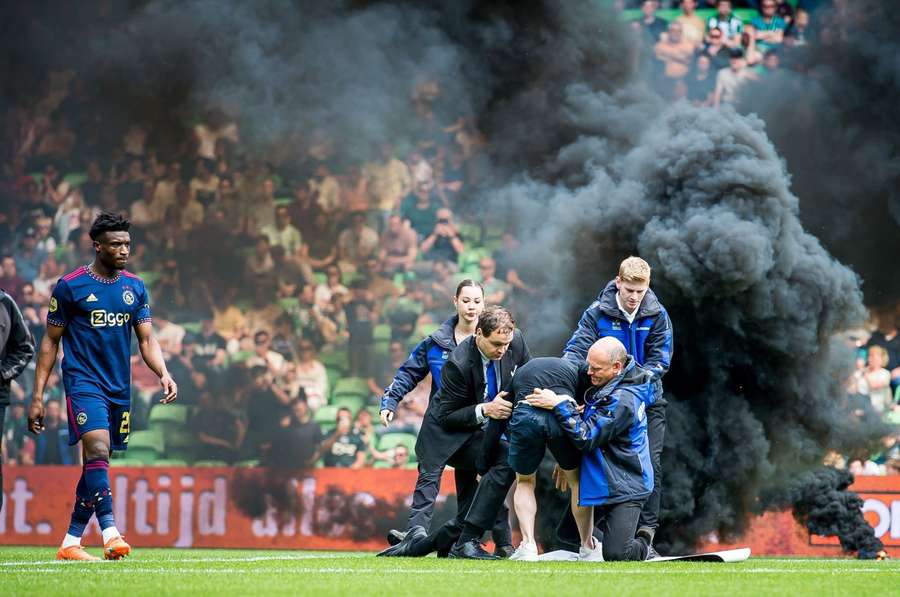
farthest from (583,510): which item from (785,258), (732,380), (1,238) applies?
(1,238)

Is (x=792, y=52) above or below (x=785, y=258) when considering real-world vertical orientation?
above

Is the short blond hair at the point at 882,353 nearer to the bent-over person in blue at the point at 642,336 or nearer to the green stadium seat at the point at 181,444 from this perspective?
the bent-over person in blue at the point at 642,336

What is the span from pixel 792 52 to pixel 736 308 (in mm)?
5071

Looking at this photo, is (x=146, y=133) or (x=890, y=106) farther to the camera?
(x=146, y=133)

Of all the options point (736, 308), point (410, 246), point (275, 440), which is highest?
point (410, 246)

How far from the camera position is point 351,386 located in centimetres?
1556

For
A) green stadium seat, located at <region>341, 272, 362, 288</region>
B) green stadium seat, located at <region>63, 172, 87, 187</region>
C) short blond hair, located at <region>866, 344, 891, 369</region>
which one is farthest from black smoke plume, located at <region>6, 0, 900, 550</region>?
green stadium seat, located at <region>341, 272, 362, 288</region>

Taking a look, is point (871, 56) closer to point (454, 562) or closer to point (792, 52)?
point (792, 52)

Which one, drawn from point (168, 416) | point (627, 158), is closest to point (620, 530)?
point (627, 158)

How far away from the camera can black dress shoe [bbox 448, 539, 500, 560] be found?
7961 millimetres

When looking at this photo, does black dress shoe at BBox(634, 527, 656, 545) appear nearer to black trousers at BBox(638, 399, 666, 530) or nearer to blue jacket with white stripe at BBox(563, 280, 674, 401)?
black trousers at BBox(638, 399, 666, 530)

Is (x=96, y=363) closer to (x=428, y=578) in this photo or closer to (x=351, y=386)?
(x=428, y=578)

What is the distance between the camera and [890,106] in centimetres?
1488

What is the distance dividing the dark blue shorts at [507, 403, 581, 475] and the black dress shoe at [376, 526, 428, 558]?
0.93 meters
